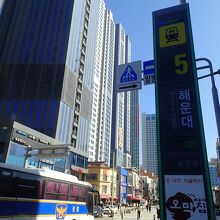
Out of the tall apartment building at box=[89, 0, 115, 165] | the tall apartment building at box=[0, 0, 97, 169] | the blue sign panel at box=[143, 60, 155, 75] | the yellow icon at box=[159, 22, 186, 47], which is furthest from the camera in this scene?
the tall apartment building at box=[89, 0, 115, 165]

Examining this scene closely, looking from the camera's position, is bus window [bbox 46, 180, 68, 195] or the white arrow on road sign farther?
bus window [bbox 46, 180, 68, 195]

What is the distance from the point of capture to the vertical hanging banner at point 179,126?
8.00 metres

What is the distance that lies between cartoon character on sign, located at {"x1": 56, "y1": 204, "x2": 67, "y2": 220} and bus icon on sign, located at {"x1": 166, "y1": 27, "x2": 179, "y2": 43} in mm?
10972

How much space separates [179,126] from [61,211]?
10102 millimetres

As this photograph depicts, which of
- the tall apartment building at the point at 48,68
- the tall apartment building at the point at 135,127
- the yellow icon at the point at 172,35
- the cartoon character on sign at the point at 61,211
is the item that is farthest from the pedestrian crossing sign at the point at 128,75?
the tall apartment building at the point at 135,127

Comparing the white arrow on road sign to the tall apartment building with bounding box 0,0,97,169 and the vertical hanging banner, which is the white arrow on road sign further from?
the tall apartment building with bounding box 0,0,97,169

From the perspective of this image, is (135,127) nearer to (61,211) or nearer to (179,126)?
(61,211)

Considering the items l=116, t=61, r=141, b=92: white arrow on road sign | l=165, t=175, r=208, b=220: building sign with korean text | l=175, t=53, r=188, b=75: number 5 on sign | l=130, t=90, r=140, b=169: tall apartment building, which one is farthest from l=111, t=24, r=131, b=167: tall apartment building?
l=165, t=175, r=208, b=220: building sign with korean text

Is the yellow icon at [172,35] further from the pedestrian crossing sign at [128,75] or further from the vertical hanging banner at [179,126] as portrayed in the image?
the pedestrian crossing sign at [128,75]

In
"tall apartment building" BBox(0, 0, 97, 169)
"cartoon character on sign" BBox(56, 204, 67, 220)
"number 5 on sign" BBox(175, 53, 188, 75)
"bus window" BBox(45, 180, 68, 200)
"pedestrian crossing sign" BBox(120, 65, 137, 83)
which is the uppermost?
"tall apartment building" BBox(0, 0, 97, 169)

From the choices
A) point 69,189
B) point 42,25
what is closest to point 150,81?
point 69,189

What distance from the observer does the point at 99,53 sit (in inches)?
5389

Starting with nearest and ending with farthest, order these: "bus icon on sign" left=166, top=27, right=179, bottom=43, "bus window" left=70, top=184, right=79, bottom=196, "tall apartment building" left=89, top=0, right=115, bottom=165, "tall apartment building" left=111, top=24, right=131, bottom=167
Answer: "bus icon on sign" left=166, top=27, right=179, bottom=43 → "bus window" left=70, top=184, right=79, bottom=196 → "tall apartment building" left=89, top=0, right=115, bottom=165 → "tall apartment building" left=111, top=24, right=131, bottom=167

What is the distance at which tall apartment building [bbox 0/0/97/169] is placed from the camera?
6284cm
